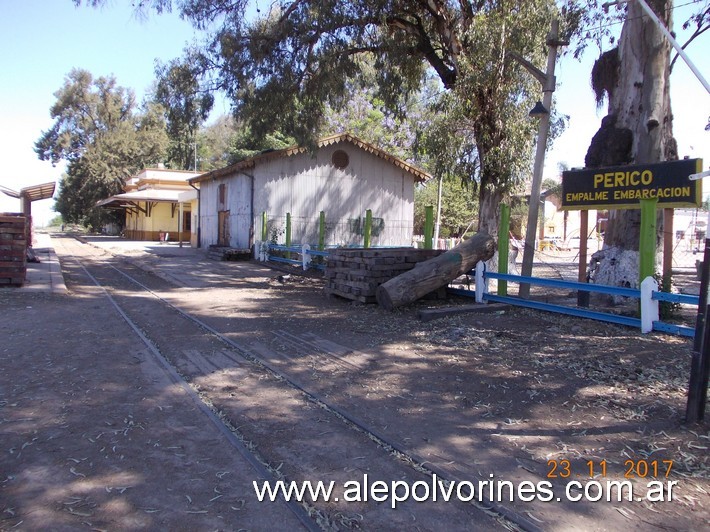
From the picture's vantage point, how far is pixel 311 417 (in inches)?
185

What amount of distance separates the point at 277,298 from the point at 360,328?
4.04 metres

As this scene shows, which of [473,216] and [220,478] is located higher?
[473,216]

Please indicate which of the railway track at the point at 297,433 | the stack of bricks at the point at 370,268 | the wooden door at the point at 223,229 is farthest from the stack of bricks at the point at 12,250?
the wooden door at the point at 223,229

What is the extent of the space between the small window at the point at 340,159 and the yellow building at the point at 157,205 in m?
14.2

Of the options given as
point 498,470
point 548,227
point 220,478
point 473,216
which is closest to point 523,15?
point 498,470

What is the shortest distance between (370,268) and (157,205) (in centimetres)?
3638

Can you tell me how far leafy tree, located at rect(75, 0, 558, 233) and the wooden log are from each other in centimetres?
453

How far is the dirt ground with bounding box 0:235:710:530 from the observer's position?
321 cm

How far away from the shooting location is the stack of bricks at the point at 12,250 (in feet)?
38.3

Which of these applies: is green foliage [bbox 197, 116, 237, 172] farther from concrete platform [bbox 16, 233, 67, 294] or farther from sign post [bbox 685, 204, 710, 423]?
sign post [bbox 685, 204, 710, 423]

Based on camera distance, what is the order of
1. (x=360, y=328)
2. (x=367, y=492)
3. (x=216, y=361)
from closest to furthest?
(x=367, y=492) → (x=216, y=361) → (x=360, y=328)

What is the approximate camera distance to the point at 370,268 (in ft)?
33.9

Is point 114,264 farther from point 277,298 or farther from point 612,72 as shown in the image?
point 612,72

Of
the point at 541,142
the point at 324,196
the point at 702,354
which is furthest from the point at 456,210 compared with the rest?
the point at 702,354
